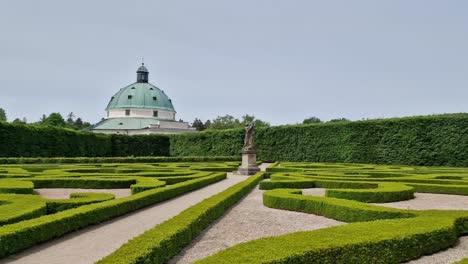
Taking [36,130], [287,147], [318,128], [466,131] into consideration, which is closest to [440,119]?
[466,131]

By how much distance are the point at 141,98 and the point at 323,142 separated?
53154mm

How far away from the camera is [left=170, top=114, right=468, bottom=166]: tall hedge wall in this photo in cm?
2909

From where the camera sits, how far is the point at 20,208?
8.35 metres

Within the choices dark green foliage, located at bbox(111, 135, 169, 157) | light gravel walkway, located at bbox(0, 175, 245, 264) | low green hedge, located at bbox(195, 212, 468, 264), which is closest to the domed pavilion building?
dark green foliage, located at bbox(111, 135, 169, 157)

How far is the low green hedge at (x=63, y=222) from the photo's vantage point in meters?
6.49

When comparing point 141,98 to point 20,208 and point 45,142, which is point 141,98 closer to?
point 45,142

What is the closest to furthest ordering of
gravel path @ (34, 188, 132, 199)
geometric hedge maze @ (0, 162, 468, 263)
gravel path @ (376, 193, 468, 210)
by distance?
geometric hedge maze @ (0, 162, 468, 263)
gravel path @ (376, 193, 468, 210)
gravel path @ (34, 188, 132, 199)

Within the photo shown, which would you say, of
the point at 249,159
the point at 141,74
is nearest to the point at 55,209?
the point at 249,159

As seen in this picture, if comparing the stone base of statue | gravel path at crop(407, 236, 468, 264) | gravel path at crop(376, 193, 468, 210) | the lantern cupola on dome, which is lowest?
gravel path at crop(407, 236, 468, 264)

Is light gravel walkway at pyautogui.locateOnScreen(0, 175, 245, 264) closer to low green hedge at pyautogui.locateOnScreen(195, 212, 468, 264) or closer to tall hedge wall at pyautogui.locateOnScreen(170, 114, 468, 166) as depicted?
low green hedge at pyautogui.locateOnScreen(195, 212, 468, 264)

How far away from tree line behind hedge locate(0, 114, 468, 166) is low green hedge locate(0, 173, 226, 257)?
78.6 ft

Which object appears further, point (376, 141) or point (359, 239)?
point (376, 141)

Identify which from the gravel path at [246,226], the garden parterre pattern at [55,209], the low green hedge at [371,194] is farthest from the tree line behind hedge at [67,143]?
the low green hedge at [371,194]

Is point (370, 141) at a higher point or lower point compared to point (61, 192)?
higher
